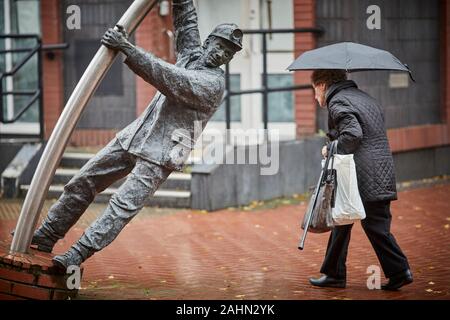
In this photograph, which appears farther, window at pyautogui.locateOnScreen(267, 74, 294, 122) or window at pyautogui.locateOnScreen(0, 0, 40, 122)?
window at pyautogui.locateOnScreen(0, 0, 40, 122)

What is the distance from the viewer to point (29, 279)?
24.0 feet

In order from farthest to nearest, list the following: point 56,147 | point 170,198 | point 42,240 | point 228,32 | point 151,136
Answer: point 170,198 < point 42,240 < point 228,32 < point 151,136 < point 56,147

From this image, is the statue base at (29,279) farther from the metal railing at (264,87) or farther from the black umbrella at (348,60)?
the metal railing at (264,87)

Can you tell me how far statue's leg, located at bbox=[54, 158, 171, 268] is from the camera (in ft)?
24.4

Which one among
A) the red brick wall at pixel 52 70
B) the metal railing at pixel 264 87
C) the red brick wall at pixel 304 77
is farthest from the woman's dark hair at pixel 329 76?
the red brick wall at pixel 52 70

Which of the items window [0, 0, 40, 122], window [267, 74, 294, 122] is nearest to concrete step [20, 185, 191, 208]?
window [267, 74, 294, 122]

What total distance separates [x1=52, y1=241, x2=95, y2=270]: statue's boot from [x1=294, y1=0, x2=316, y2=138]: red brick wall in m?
7.06

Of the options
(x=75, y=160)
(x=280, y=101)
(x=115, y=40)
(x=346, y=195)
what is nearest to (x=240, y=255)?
(x=346, y=195)

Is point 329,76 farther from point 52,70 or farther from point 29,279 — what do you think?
point 52,70

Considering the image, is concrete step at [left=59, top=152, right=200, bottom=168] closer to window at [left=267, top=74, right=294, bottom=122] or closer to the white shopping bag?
window at [left=267, top=74, right=294, bottom=122]

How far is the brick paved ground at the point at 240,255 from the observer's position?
326 inches

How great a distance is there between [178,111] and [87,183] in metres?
0.85

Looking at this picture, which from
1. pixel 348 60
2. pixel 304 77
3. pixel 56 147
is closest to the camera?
pixel 56 147

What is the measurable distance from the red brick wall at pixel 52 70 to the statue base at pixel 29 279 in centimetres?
804
